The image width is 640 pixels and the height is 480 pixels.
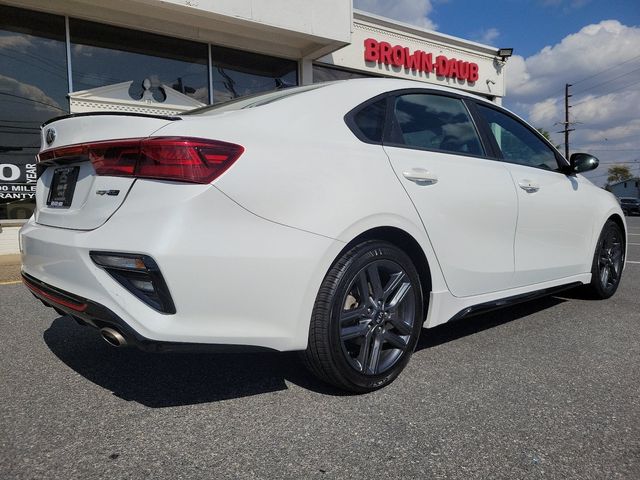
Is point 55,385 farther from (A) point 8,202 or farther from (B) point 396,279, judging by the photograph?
(A) point 8,202

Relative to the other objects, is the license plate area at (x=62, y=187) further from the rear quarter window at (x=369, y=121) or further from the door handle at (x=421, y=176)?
the door handle at (x=421, y=176)

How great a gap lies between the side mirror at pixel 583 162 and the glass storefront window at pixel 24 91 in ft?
24.4

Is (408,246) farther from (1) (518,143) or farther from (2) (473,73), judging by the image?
(2) (473,73)

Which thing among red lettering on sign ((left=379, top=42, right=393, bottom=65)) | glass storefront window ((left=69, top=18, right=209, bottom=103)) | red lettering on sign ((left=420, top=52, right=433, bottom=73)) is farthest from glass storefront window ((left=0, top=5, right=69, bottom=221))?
red lettering on sign ((left=420, top=52, right=433, bottom=73))

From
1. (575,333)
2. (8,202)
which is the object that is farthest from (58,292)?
(8,202)

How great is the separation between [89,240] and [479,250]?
6.89 feet

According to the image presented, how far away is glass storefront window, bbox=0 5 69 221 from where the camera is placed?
7.50m

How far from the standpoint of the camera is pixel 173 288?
1814 mm

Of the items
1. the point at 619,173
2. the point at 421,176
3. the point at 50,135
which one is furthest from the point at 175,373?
the point at 619,173

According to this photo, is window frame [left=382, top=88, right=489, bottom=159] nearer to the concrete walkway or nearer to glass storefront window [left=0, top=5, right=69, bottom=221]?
the concrete walkway

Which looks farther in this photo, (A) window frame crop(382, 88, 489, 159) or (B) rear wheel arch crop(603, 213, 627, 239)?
(B) rear wheel arch crop(603, 213, 627, 239)

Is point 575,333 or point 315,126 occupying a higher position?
point 315,126

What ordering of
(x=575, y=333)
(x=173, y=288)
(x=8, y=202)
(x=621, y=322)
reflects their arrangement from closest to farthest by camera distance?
(x=173, y=288) < (x=575, y=333) < (x=621, y=322) < (x=8, y=202)

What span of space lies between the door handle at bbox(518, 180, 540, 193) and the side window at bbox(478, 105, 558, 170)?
171 millimetres
